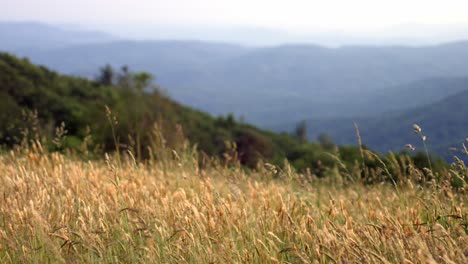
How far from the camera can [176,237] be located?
3.06 m

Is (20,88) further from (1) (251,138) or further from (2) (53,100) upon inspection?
(1) (251,138)

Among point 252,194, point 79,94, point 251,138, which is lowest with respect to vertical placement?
point 251,138

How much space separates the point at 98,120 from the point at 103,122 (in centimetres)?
69

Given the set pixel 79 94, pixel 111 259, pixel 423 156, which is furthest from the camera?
pixel 79 94

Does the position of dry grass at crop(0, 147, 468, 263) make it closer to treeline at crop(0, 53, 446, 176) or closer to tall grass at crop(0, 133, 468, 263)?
tall grass at crop(0, 133, 468, 263)

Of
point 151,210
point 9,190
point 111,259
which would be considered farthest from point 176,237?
point 9,190

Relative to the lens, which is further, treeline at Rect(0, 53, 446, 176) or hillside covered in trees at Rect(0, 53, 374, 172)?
hillside covered in trees at Rect(0, 53, 374, 172)

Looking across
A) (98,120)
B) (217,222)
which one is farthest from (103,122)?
(217,222)

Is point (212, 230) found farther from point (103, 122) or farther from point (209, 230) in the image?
point (103, 122)

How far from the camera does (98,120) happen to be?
16.2 m

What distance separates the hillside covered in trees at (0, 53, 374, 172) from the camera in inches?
422

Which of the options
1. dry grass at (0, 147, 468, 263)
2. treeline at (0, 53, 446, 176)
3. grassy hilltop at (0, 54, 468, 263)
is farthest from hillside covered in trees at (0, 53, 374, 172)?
dry grass at (0, 147, 468, 263)

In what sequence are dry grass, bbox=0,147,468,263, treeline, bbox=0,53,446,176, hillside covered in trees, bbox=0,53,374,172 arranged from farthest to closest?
1. hillside covered in trees, bbox=0,53,374,172
2. treeline, bbox=0,53,446,176
3. dry grass, bbox=0,147,468,263

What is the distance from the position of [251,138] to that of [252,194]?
33.4 metres
